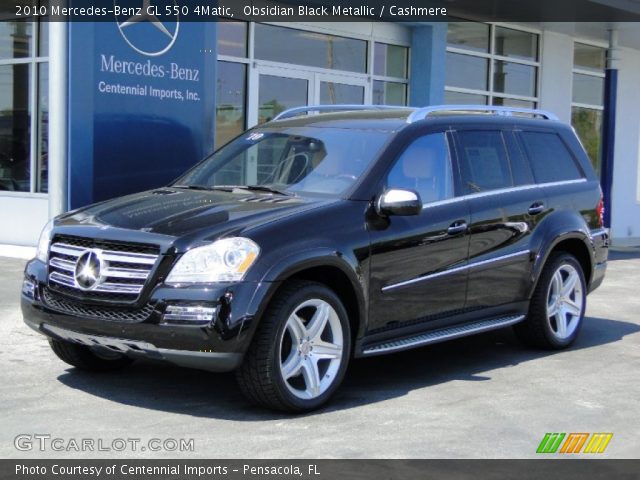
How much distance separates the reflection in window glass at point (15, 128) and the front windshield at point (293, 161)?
642 centimetres

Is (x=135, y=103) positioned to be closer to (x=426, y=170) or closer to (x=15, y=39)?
(x=15, y=39)

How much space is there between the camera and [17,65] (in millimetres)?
13242

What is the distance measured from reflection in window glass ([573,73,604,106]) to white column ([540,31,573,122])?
379 millimetres

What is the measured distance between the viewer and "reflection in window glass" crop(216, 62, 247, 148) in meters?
13.7

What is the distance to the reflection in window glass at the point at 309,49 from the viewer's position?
1440cm

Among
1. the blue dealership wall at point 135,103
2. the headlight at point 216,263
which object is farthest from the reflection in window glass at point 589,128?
the headlight at point 216,263

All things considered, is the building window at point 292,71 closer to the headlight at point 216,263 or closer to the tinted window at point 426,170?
the tinted window at point 426,170

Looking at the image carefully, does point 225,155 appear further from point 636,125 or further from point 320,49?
point 636,125

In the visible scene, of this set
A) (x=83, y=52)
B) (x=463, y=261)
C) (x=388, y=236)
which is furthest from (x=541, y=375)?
(x=83, y=52)

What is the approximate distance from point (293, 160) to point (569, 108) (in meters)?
13.7

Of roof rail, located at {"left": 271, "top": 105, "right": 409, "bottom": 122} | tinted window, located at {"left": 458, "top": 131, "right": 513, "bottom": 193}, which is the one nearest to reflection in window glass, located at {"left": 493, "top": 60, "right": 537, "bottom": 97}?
roof rail, located at {"left": 271, "top": 105, "right": 409, "bottom": 122}

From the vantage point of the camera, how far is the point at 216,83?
13.1 m

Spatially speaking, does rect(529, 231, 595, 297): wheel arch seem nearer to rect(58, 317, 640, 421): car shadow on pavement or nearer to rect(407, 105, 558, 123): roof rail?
rect(58, 317, 640, 421): car shadow on pavement

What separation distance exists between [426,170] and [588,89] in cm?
1422
